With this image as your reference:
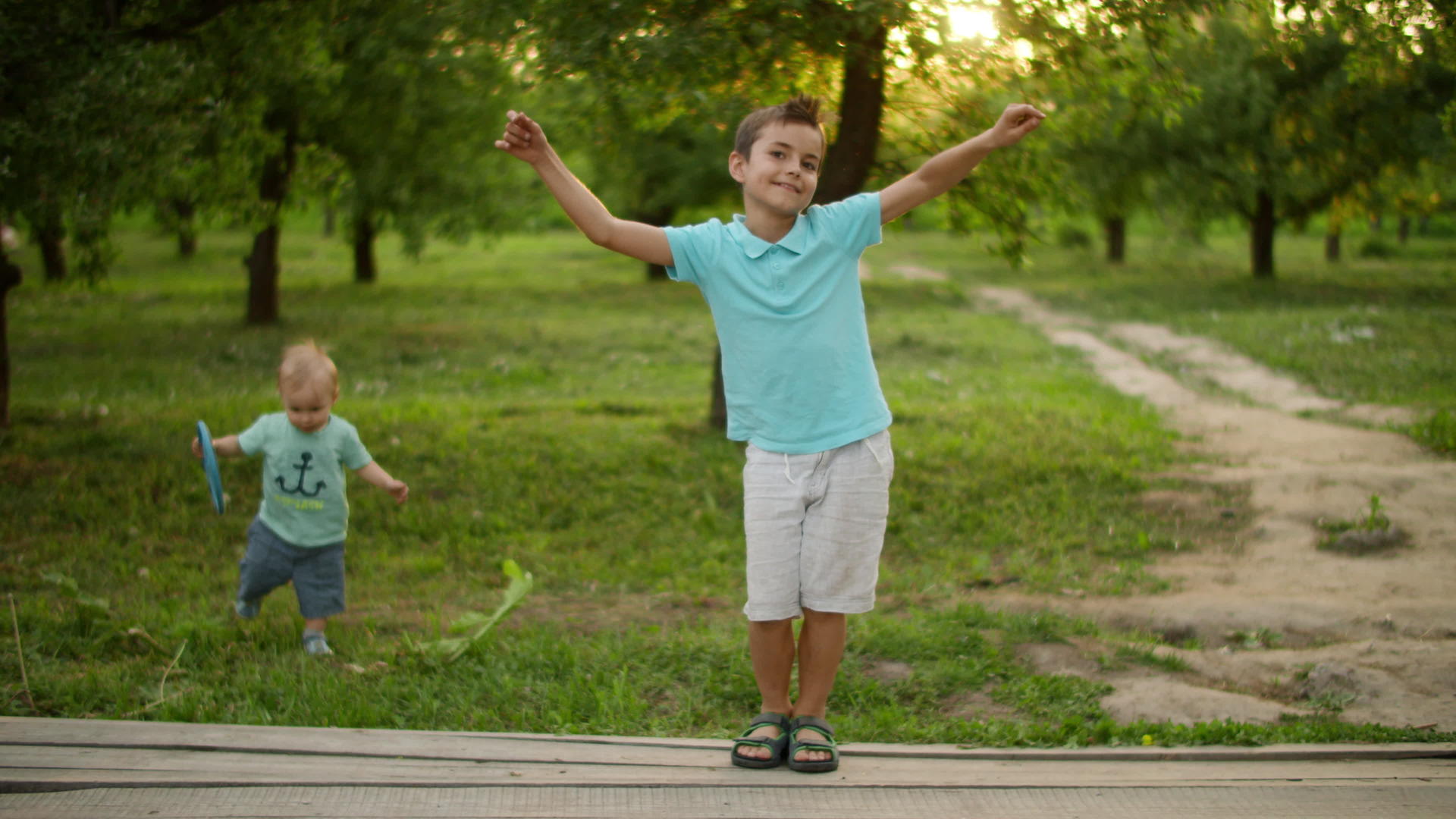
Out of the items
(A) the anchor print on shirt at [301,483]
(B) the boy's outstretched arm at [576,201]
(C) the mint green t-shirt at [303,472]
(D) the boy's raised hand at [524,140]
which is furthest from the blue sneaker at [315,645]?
(D) the boy's raised hand at [524,140]

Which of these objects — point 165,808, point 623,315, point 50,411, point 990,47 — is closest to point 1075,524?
point 990,47

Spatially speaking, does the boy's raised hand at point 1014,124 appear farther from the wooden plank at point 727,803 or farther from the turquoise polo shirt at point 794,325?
the wooden plank at point 727,803

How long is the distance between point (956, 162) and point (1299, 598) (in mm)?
3210

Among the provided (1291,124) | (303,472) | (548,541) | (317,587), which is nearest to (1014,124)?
(303,472)

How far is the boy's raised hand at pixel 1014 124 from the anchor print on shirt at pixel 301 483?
2.80m

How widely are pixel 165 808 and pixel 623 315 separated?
18.0 meters

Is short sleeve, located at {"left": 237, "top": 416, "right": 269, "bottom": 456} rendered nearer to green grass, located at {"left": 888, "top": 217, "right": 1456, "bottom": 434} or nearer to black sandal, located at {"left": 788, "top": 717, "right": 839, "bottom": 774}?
black sandal, located at {"left": 788, "top": 717, "right": 839, "bottom": 774}

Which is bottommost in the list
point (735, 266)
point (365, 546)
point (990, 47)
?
point (365, 546)

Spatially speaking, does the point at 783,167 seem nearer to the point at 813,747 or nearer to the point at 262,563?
the point at 813,747

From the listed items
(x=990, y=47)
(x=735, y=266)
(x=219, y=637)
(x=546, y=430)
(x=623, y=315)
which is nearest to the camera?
(x=735, y=266)

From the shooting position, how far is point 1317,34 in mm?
8133

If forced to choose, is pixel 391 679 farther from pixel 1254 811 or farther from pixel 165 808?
pixel 1254 811

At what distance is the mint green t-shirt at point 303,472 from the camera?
469cm

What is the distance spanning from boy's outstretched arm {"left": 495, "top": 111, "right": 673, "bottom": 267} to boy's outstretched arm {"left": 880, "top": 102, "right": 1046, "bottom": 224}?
65 centimetres
